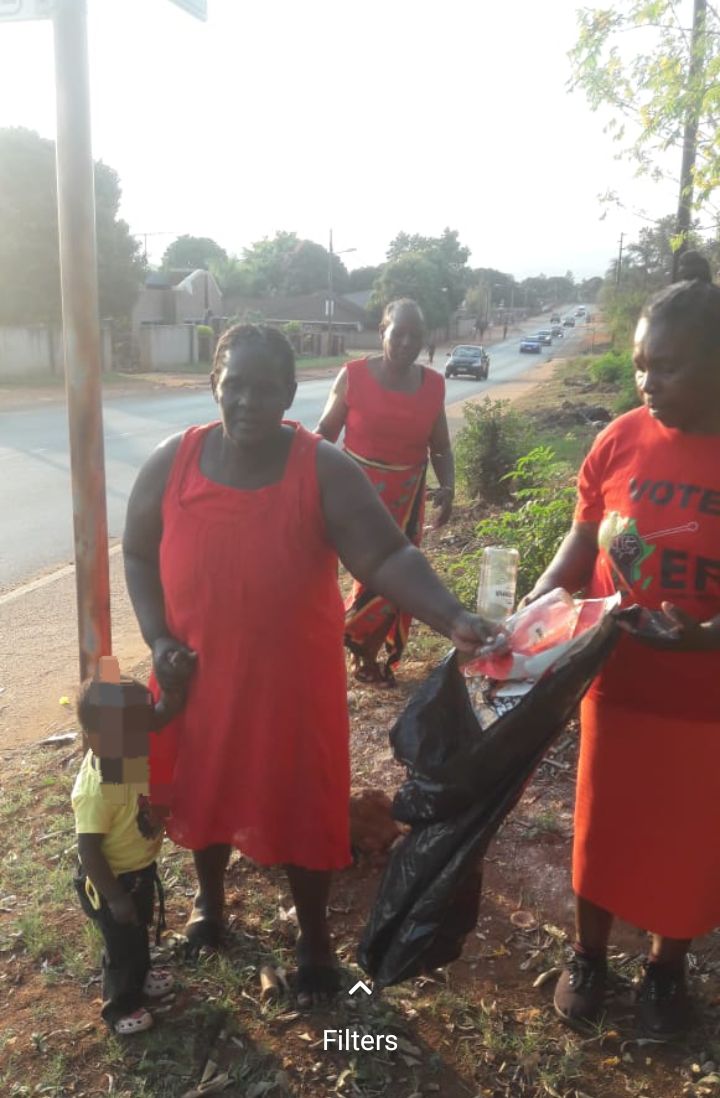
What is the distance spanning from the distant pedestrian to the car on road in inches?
1305

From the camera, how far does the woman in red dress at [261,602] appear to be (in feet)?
7.08

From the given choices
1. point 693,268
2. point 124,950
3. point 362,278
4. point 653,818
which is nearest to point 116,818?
point 124,950

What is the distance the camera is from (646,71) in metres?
7.45

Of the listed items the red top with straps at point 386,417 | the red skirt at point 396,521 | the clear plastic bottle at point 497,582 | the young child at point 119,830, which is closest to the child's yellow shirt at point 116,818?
the young child at point 119,830

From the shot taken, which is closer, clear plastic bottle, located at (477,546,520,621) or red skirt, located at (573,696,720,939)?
red skirt, located at (573,696,720,939)

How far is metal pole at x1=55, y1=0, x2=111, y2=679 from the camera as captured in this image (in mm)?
2578

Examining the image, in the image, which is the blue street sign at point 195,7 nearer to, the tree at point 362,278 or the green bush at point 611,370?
the green bush at point 611,370

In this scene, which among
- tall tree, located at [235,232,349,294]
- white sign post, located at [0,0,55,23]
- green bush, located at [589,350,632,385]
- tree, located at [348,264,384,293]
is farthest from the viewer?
tree, located at [348,264,384,293]

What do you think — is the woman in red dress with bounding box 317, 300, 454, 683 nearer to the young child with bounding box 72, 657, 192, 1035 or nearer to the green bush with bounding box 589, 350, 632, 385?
the young child with bounding box 72, 657, 192, 1035

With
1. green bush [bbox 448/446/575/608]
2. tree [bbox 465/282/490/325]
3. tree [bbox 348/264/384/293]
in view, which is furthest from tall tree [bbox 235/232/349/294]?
green bush [bbox 448/446/575/608]

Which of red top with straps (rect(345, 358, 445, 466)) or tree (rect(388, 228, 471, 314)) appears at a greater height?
tree (rect(388, 228, 471, 314))

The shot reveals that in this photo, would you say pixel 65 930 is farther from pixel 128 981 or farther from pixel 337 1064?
pixel 337 1064

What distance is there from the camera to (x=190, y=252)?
277 ft

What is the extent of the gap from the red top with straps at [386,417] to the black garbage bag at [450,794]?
2.47m
